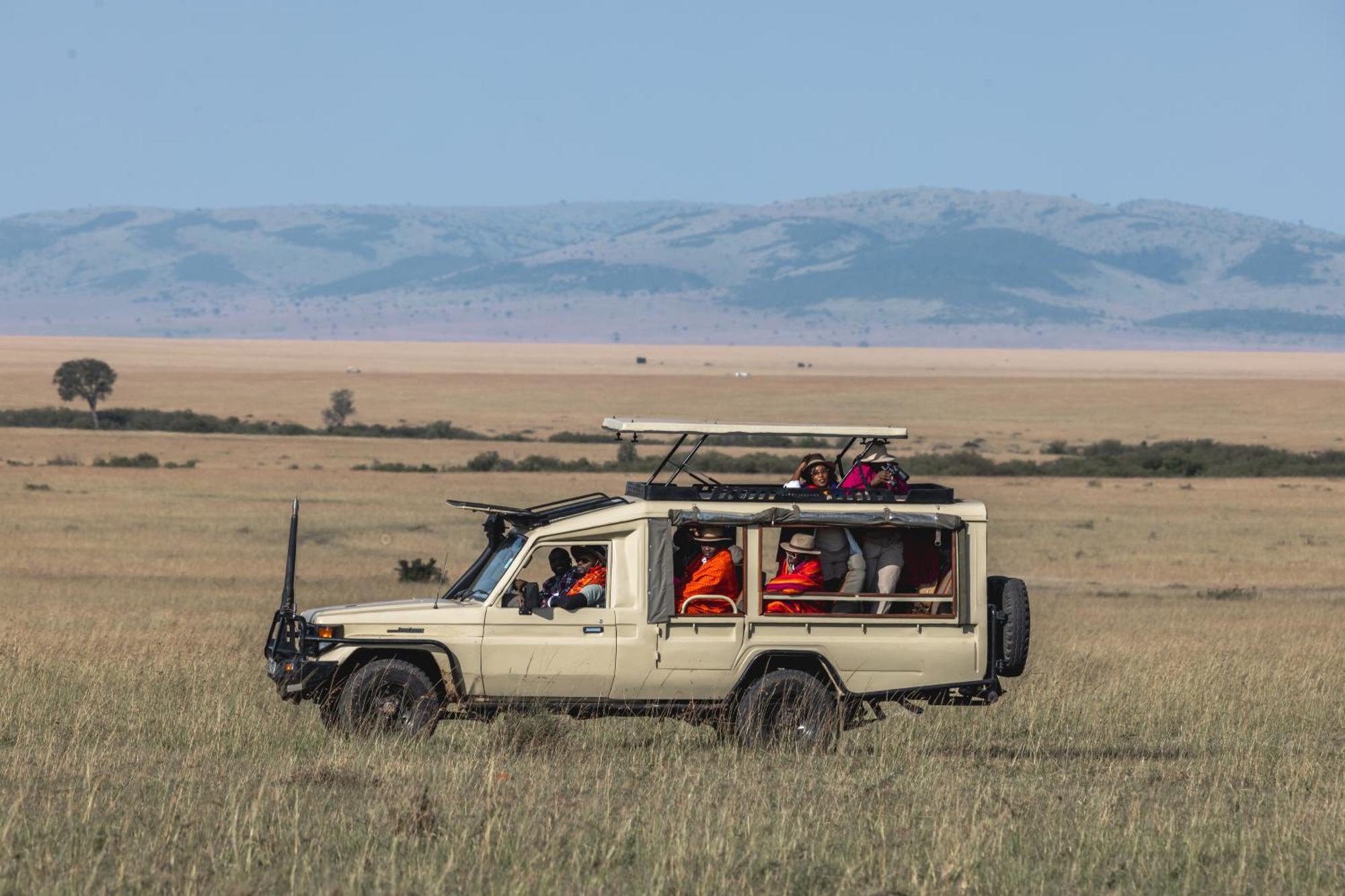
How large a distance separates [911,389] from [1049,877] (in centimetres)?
14275

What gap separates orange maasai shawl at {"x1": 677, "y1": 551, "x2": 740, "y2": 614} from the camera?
12.4 meters

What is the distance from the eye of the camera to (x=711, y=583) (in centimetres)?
1241

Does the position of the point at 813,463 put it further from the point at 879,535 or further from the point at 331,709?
the point at 331,709

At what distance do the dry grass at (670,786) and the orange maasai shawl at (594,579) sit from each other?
A: 0.90m

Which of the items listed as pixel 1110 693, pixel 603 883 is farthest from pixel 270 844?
pixel 1110 693

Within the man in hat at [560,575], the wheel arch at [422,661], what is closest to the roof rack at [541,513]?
the man in hat at [560,575]

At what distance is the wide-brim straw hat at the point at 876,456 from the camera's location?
504 inches

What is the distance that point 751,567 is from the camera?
40.1 feet

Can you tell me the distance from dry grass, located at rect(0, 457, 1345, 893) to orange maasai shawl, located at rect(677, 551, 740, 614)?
911 mm

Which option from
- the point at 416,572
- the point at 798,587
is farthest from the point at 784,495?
the point at 416,572

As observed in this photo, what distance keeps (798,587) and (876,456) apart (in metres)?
1.09

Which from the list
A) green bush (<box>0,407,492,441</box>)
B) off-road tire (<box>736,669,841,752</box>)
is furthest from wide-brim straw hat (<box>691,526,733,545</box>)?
green bush (<box>0,407,492,441</box>)

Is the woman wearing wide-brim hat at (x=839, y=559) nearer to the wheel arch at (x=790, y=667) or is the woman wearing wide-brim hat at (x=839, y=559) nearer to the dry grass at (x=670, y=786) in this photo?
the wheel arch at (x=790, y=667)

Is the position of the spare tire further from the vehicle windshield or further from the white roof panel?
the vehicle windshield
